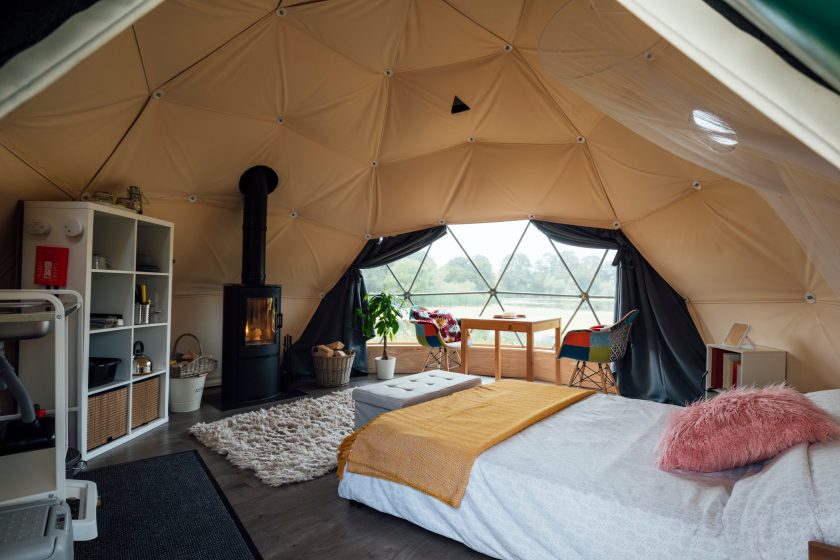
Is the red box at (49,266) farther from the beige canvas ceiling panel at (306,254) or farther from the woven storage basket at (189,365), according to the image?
the beige canvas ceiling panel at (306,254)

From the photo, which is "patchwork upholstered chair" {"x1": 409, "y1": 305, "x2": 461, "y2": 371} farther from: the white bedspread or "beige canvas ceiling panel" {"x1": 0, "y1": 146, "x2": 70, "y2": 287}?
"beige canvas ceiling panel" {"x1": 0, "y1": 146, "x2": 70, "y2": 287}

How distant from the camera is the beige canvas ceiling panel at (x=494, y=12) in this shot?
356cm

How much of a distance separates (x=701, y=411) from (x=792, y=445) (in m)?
0.31

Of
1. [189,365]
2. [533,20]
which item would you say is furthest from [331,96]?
[189,365]

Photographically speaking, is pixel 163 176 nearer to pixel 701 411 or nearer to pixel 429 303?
pixel 429 303

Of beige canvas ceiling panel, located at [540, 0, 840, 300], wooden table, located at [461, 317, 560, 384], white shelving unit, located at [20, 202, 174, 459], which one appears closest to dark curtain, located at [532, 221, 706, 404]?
wooden table, located at [461, 317, 560, 384]

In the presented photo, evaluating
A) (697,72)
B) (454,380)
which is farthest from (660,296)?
(697,72)

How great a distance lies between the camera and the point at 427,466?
2.12m

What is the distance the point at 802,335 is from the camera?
12.2ft

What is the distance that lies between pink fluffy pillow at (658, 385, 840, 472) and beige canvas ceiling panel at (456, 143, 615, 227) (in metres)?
3.42

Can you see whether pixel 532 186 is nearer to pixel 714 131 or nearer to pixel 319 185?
pixel 319 185

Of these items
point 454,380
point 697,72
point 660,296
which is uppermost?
point 697,72

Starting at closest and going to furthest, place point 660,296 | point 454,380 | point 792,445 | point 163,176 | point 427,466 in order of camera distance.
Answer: point 792,445, point 427,466, point 454,380, point 163,176, point 660,296

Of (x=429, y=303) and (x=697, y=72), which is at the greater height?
(x=697, y=72)
